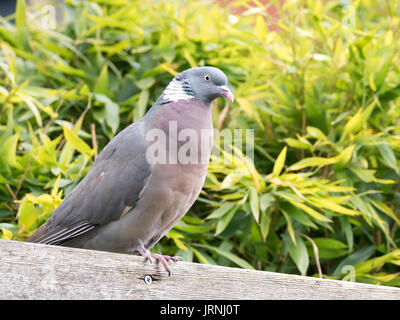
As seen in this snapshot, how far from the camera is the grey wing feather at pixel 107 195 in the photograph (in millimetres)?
1865

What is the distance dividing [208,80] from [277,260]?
0.90 m

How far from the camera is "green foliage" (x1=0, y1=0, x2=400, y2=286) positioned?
7.66 feet

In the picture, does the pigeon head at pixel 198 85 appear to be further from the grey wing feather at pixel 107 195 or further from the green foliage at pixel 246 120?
Result: the green foliage at pixel 246 120

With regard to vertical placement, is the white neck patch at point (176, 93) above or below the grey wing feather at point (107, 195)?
above

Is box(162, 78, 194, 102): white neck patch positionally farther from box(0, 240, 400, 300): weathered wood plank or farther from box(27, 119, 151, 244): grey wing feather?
box(0, 240, 400, 300): weathered wood plank

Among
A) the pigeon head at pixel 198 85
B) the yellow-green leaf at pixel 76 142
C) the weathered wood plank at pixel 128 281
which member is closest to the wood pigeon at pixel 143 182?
the pigeon head at pixel 198 85

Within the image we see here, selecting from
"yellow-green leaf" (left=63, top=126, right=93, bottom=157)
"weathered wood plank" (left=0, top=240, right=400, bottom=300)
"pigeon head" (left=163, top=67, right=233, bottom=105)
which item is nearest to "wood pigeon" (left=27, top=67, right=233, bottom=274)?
"pigeon head" (left=163, top=67, right=233, bottom=105)

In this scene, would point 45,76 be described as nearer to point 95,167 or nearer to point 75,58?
point 75,58

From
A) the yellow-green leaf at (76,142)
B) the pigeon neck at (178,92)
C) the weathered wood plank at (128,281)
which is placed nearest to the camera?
the weathered wood plank at (128,281)

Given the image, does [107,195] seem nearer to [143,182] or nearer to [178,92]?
[143,182]

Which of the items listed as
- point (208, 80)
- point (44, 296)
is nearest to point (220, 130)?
point (208, 80)

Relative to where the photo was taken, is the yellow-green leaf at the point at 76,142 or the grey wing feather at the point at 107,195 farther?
the yellow-green leaf at the point at 76,142

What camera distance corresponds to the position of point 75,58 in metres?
2.95
